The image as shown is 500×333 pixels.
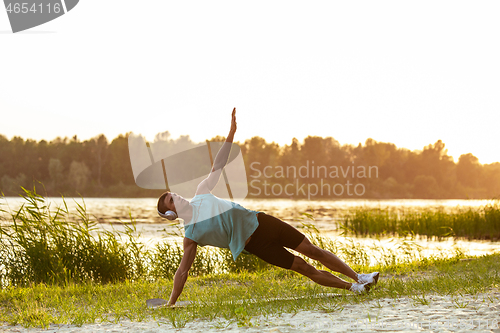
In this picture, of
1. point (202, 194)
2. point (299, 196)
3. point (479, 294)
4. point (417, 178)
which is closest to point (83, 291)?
point (202, 194)

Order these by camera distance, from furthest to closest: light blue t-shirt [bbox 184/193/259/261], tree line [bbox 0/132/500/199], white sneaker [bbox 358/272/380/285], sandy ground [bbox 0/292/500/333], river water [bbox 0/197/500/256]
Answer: tree line [bbox 0/132/500/199] → river water [bbox 0/197/500/256] → white sneaker [bbox 358/272/380/285] → light blue t-shirt [bbox 184/193/259/261] → sandy ground [bbox 0/292/500/333]

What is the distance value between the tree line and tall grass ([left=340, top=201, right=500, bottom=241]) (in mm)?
37215

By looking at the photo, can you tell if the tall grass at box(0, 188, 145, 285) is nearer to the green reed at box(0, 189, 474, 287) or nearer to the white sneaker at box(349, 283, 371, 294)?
the green reed at box(0, 189, 474, 287)

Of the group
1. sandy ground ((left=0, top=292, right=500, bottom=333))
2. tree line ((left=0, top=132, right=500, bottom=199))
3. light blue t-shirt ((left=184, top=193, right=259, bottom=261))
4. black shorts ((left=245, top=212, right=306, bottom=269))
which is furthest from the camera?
tree line ((left=0, top=132, right=500, bottom=199))

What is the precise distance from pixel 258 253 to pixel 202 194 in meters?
0.94

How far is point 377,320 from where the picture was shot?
12.4 ft

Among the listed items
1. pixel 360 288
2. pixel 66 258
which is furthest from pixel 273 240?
pixel 66 258

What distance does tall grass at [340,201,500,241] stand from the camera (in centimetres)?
1597

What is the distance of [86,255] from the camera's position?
8109 mm

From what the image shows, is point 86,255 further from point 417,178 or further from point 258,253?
point 417,178

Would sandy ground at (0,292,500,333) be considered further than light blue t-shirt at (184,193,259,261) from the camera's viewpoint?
No

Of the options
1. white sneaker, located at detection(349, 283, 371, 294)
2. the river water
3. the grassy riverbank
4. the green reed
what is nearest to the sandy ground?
the grassy riverbank

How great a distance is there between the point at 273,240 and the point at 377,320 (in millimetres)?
1407

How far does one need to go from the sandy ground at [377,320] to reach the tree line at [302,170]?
165 ft
